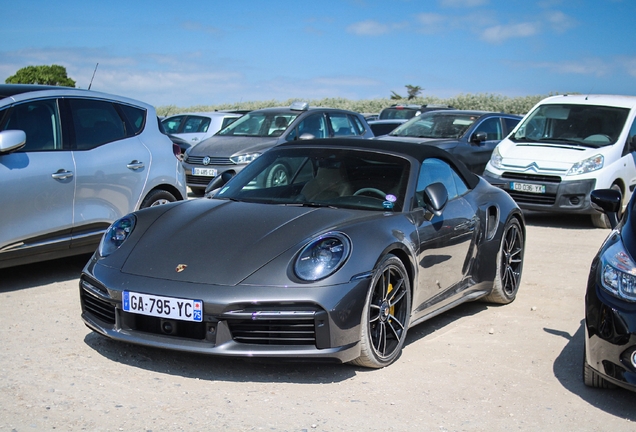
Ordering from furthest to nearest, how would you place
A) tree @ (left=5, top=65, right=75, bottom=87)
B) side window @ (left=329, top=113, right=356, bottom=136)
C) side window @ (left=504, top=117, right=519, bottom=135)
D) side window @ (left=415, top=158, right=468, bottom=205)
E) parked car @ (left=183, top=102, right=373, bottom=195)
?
tree @ (left=5, top=65, right=75, bottom=87) → side window @ (left=504, top=117, right=519, bottom=135) → side window @ (left=329, top=113, right=356, bottom=136) → parked car @ (left=183, top=102, right=373, bottom=195) → side window @ (left=415, top=158, right=468, bottom=205)

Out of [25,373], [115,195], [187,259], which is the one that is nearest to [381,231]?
[187,259]

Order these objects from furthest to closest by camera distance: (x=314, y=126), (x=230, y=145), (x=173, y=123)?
(x=173, y=123)
(x=314, y=126)
(x=230, y=145)

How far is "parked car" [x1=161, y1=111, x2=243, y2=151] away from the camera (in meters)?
19.1

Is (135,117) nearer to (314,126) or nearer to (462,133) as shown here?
(314,126)

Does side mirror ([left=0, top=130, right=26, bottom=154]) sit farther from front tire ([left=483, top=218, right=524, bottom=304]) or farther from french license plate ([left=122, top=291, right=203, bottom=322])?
front tire ([left=483, top=218, right=524, bottom=304])

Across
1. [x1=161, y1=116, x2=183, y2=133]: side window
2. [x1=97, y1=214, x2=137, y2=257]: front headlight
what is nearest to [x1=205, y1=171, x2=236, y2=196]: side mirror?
[x1=97, y1=214, x2=137, y2=257]: front headlight

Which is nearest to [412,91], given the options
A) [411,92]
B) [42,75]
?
[411,92]

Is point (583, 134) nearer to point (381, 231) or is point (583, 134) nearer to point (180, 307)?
point (381, 231)

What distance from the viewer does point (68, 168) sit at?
694 cm

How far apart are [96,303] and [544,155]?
843 centimetres

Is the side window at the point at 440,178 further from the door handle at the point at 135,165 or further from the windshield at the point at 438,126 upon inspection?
the windshield at the point at 438,126

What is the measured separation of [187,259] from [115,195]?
291 cm

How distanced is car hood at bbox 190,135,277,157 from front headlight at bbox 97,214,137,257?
8.54 meters

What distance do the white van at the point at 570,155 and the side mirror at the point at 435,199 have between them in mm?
6307
